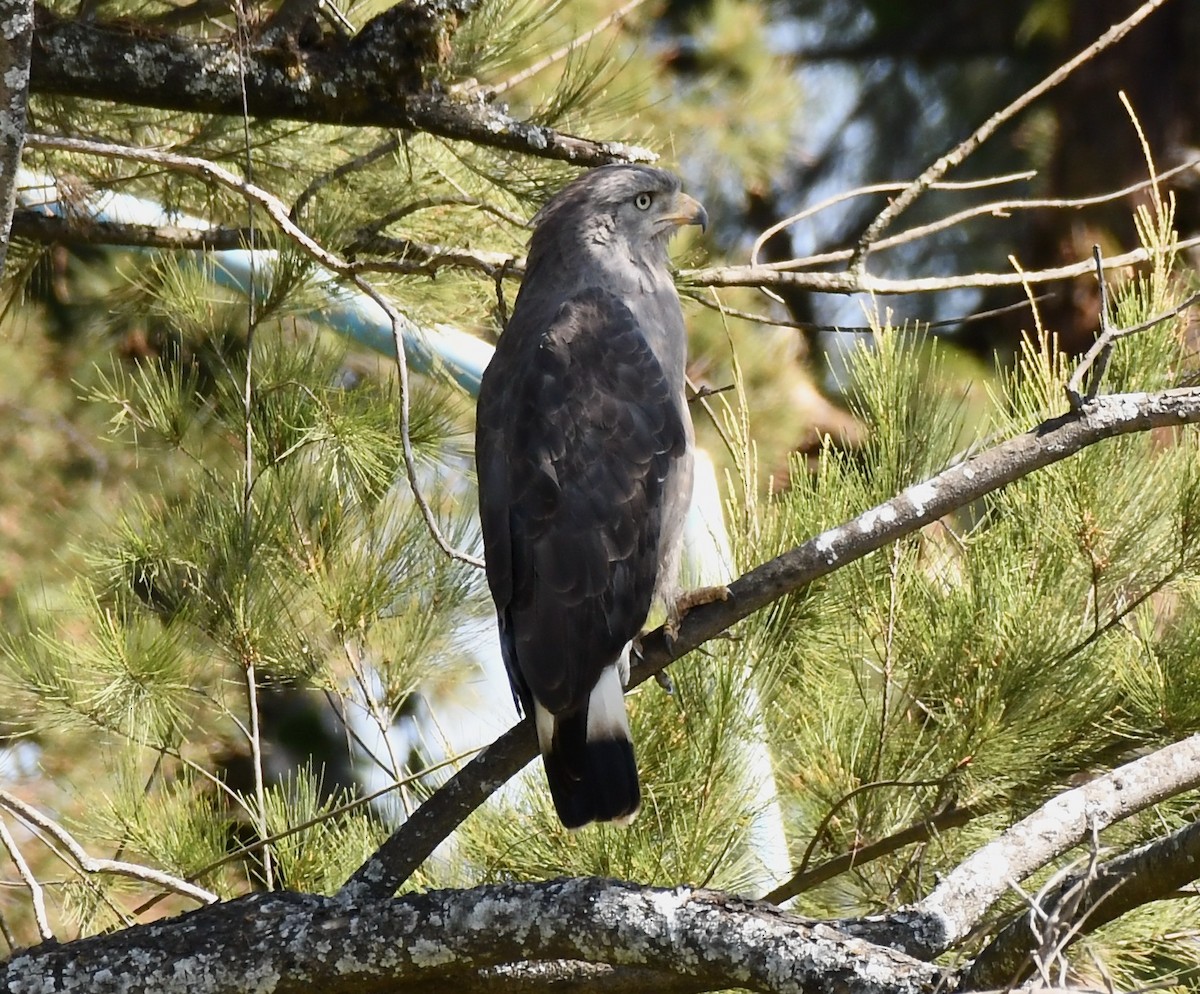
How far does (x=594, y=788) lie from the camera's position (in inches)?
95.2

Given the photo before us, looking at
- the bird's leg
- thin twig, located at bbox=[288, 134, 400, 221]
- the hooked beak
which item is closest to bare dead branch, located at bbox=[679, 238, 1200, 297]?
the hooked beak

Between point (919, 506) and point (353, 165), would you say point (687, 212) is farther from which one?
point (919, 506)

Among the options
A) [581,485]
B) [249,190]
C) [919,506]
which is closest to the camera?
[919,506]

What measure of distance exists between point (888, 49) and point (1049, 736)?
817cm

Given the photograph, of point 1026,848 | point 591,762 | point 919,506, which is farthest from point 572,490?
point 1026,848

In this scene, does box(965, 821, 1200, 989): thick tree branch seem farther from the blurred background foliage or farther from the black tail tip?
the black tail tip

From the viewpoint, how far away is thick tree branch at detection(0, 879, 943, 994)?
1.84m

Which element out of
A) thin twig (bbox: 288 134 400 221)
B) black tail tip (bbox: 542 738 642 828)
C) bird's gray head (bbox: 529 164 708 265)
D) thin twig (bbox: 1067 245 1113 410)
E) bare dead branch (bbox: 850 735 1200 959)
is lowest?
bare dead branch (bbox: 850 735 1200 959)

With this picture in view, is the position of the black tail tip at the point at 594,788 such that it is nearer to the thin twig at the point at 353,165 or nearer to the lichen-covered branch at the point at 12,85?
the lichen-covered branch at the point at 12,85

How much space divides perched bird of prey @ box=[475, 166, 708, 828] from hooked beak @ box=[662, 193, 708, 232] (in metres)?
0.26

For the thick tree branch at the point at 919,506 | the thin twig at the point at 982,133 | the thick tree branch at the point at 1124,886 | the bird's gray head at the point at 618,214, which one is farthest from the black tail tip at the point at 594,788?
the bird's gray head at the point at 618,214

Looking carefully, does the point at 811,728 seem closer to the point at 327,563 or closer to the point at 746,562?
Answer: the point at 746,562

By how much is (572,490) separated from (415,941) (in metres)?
1.07

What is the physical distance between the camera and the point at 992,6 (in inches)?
382
